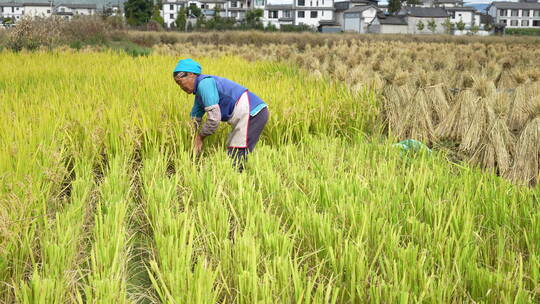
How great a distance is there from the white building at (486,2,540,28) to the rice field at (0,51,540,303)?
59.7 metres

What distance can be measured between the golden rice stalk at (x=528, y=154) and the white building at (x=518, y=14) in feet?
191

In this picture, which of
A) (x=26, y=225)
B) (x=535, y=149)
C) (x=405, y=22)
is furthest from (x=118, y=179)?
(x=405, y=22)

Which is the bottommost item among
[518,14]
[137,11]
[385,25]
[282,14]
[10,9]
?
[385,25]

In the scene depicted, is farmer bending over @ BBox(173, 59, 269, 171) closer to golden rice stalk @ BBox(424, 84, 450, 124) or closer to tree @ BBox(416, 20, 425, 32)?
golden rice stalk @ BBox(424, 84, 450, 124)

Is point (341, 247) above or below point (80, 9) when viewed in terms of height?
below

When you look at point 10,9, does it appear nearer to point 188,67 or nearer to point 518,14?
point 518,14

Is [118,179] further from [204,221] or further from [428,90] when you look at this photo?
[428,90]

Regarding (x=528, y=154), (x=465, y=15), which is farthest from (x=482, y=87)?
(x=465, y=15)

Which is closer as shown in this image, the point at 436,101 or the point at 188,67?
the point at 188,67

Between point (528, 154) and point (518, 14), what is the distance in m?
59.5

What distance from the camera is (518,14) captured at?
54.8 m

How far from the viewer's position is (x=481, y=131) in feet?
14.2

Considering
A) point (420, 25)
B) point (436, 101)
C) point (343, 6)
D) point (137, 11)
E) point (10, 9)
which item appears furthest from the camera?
point (10, 9)

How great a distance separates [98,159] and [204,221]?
1258 millimetres
